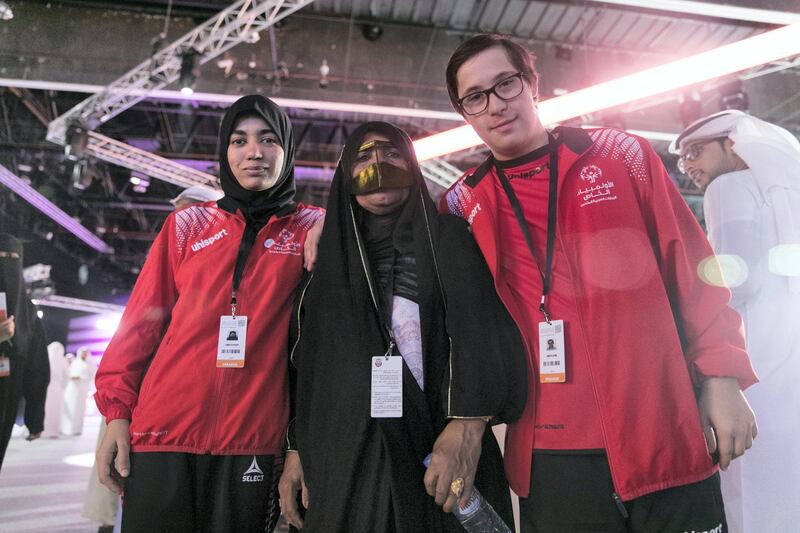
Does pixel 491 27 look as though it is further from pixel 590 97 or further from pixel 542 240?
pixel 542 240

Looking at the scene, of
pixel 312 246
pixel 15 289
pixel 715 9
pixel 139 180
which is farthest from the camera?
pixel 139 180

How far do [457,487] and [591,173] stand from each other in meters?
0.77

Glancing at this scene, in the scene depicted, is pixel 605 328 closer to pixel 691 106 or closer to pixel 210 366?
pixel 210 366

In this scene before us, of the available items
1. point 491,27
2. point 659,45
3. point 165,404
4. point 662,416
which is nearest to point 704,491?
point 662,416

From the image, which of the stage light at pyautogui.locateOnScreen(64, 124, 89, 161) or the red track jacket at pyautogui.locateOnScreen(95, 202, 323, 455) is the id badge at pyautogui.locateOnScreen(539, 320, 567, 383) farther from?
the stage light at pyautogui.locateOnScreen(64, 124, 89, 161)

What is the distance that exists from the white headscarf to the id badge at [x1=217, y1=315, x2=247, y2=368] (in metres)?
1.78

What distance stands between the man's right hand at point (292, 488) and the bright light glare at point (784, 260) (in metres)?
1.67

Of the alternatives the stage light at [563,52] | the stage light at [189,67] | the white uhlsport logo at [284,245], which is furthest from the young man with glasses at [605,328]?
the stage light at [563,52]

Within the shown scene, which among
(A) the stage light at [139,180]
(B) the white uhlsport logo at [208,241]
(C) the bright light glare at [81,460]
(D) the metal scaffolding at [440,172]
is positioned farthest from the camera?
(A) the stage light at [139,180]

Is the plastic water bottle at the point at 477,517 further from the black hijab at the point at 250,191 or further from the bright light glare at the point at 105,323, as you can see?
the bright light glare at the point at 105,323

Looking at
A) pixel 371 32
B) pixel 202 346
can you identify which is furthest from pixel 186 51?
pixel 202 346

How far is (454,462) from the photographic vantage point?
1.07 metres

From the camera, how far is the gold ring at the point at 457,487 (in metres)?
1.06

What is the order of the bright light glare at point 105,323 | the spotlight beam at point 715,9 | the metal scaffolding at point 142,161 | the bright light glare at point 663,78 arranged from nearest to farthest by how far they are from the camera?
1. the bright light glare at point 663,78
2. the spotlight beam at point 715,9
3. the metal scaffolding at point 142,161
4. the bright light glare at point 105,323
